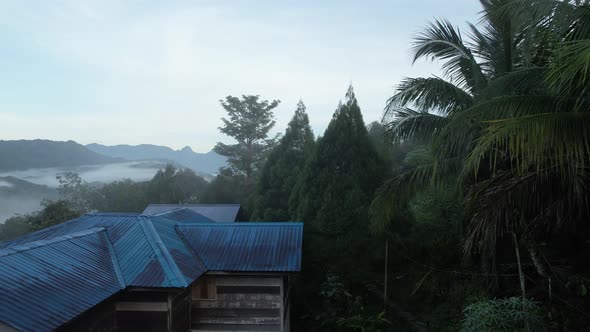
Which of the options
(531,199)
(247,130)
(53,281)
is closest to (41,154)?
(247,130)

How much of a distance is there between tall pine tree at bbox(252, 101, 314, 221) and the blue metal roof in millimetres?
5073

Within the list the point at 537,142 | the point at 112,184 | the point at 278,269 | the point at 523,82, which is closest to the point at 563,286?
the point at 523,82

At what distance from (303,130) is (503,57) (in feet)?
34.5

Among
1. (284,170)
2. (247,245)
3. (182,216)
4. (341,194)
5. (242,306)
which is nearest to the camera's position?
(242,306)

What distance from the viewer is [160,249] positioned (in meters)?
8.60

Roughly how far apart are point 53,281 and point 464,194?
339 inches

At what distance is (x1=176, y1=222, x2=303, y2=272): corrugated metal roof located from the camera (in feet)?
30.4

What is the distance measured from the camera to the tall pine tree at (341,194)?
37.8 ft

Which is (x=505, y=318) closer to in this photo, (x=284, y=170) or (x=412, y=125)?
(x=412, y=125)

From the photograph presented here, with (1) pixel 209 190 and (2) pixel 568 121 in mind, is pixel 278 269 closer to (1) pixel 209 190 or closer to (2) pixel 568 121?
(2) pixel 568 121

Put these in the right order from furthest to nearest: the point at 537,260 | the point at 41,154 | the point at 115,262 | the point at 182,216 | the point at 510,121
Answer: the point at 41,154 → the point at 182,216 → the point at 115,262 → the point at 537,260 → the point at 510,121

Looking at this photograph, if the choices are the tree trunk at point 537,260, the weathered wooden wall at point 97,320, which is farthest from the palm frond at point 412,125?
the weathered wooden wall at point 97,320

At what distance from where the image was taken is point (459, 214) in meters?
10.2

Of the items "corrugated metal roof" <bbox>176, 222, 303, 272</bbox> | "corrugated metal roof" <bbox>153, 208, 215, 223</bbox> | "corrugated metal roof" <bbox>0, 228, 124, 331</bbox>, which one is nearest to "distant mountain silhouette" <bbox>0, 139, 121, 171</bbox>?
"corrugated metal roof" <bbox>153, 208, 215, 223</bbox>
